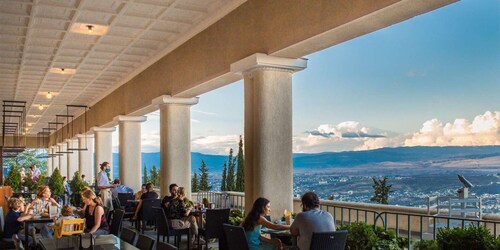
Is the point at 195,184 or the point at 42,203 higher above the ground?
the point at 42,203

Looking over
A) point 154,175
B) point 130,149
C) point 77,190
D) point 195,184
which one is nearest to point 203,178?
point 195,184

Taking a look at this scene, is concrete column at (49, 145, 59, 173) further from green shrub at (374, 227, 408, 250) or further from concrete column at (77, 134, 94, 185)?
green shrub at (374, 227, 408, 250)

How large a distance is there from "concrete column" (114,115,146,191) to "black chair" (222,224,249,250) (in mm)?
9964

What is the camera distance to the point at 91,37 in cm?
1018

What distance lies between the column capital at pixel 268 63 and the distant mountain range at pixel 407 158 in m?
7.42

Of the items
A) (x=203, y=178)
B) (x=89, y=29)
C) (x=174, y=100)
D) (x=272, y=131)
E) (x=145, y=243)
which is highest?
(x=89, y=29)

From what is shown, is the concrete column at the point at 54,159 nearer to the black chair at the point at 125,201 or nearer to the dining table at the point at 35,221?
the black chair at the point at 125,201

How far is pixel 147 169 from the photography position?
85.3 feet

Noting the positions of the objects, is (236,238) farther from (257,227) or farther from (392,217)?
(392,217)

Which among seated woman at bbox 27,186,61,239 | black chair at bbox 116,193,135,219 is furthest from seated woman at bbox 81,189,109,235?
black chair at bbox 116,193,135,219

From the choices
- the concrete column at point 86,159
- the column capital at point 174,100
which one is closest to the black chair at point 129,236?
the column capital at point 174,100

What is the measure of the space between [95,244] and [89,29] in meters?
5.35

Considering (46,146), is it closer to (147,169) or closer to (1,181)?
(147,169)

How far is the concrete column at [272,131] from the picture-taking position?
7.38 m
